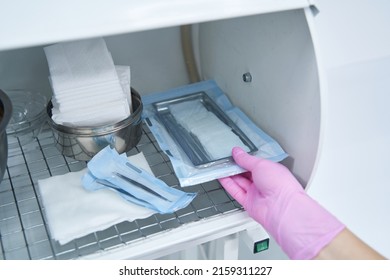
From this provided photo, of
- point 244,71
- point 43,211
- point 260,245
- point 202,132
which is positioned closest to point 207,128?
point 202,132

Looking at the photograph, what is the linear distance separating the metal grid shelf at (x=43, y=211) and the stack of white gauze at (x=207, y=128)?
0.07 metres

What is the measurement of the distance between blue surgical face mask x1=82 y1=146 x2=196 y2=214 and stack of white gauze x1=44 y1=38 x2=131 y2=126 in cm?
8

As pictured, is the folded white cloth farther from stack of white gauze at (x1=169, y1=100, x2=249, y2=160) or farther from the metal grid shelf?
stack of white gauze at (x1=169, y1=100, x2=249, y2=160)

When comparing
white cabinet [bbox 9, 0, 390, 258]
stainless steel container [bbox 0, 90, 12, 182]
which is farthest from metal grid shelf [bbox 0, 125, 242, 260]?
stainless steel container [bbox 0, 90, 12, 182]

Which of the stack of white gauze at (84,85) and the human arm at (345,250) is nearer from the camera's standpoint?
the human arm at (345,250)

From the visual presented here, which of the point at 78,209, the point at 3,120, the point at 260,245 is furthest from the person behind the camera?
the point at 260,245

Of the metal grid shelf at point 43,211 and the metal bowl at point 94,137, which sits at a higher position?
the metal bowl at point 94,137

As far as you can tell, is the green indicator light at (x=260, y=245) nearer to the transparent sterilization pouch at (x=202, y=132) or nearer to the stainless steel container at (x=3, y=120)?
the transparent sterilization pouch at (x=202, y=132)

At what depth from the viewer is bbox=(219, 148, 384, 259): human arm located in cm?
67

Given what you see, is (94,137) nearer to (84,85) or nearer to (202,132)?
(84,85)

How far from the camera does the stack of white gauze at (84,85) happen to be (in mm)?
780

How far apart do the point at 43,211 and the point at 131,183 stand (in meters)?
0.17

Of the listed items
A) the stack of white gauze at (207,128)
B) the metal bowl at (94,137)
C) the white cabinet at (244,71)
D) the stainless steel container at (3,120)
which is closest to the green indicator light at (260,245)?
→ the white cabinet at (244,71)

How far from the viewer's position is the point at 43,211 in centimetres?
75
